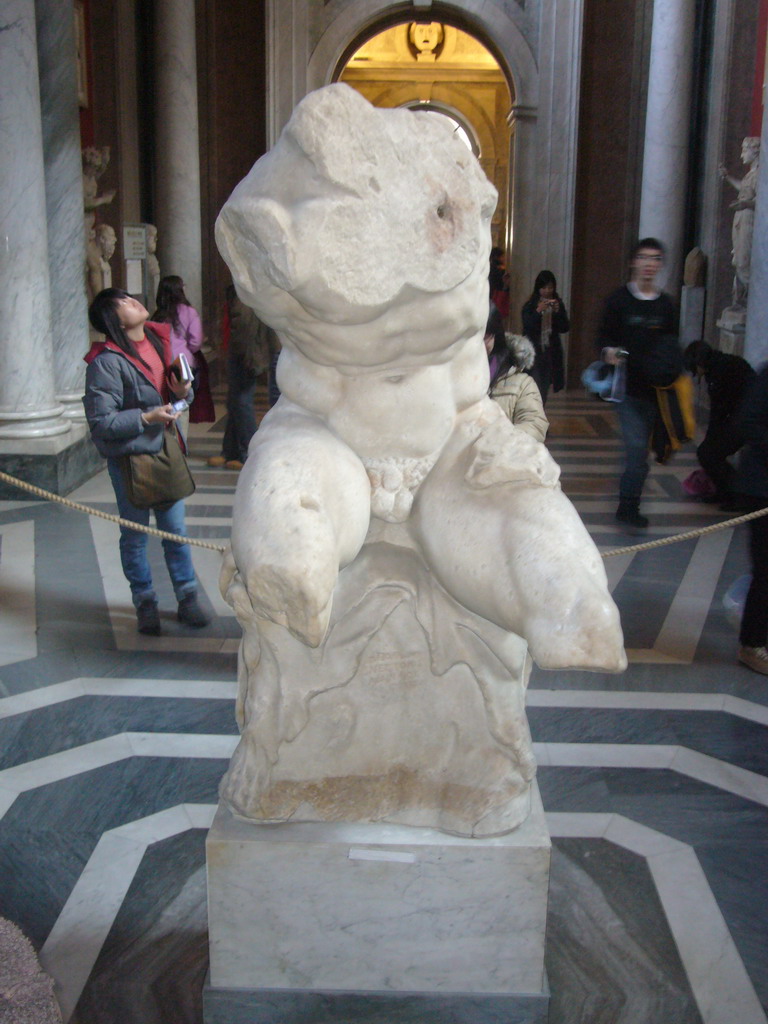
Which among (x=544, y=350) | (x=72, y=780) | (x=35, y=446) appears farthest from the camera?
(x=544, y=350)

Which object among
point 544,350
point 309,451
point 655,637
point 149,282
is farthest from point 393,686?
point 149,282

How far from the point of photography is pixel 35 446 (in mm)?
7754

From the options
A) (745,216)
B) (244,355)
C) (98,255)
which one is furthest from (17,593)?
(745,216)

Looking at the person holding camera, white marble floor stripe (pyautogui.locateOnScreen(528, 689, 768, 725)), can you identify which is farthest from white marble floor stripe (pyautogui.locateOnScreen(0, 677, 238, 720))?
the person holding camera

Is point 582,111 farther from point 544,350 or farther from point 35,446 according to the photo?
point 35,446

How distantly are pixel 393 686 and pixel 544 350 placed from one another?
7595mm

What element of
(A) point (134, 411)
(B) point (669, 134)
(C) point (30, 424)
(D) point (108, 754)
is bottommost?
(D) point (108, 754)

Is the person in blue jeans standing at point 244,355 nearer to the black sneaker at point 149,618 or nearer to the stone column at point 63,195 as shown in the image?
the stone column at point 63,195

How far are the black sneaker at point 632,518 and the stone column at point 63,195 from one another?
435cm

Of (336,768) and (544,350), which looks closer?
(336,768)

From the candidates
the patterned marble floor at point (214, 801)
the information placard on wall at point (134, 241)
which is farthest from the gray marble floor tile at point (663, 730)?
the information placard on wall at point (134, 241)

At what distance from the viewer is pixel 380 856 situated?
2.47 m

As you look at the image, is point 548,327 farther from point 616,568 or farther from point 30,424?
point 30,424

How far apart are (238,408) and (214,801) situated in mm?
5261
